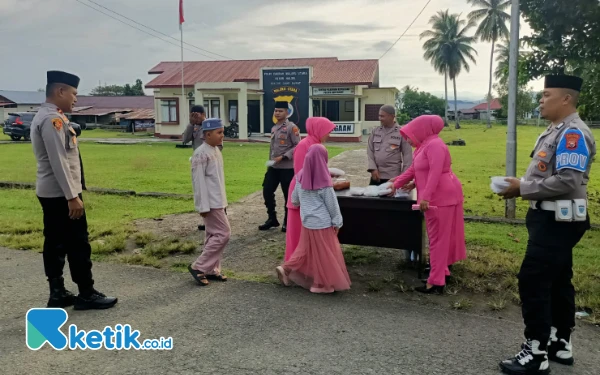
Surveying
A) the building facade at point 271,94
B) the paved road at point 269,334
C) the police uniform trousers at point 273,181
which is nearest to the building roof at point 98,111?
the building facade at point 271,94

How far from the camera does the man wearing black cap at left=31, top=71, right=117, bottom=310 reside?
4.08m

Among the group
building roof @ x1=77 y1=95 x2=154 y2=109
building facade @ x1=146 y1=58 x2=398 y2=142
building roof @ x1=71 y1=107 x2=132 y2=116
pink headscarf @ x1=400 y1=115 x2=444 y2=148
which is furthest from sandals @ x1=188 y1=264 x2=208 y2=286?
building roof @ x1=77 y1=95 x2=154 y2=109

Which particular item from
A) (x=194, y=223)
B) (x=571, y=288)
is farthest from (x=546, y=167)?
(x=194, y=223)

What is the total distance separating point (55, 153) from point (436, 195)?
11.1 feet

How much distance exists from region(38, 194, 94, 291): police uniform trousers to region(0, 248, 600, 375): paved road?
368mm

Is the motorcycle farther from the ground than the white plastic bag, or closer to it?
farther from the ground

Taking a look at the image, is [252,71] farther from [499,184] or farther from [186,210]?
[499,184]

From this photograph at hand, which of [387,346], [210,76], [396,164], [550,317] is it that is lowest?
[387,346]

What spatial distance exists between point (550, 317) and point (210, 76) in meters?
33.5

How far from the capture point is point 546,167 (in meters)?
3.30

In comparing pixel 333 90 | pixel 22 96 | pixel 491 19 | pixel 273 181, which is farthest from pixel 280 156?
pixel 22 96

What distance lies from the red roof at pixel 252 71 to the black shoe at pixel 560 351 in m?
28.3

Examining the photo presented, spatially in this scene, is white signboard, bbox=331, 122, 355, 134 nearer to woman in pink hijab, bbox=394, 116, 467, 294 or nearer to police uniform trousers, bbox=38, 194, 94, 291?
woman in pink hijab, bbox=394, 116, 467, 294

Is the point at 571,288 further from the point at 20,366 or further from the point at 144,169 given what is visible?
the point at 144,169
